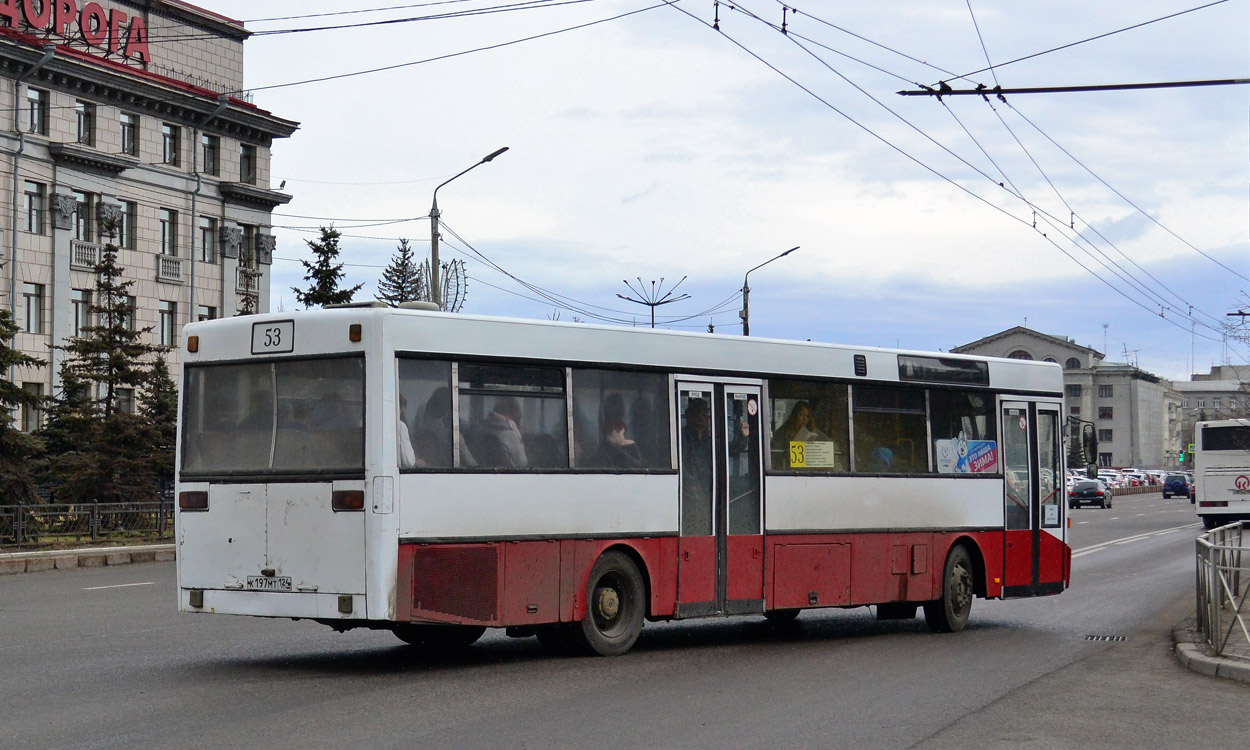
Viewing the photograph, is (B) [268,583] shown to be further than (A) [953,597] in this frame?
No

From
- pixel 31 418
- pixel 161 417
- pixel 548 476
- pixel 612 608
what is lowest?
pixel 612 608

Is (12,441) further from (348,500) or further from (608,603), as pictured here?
(348,500)

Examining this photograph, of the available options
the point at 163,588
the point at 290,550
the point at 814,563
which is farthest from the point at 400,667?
the point at 163,588

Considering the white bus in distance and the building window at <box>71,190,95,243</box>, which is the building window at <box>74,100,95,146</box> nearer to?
the building window at <box>71,190,95,243</box>

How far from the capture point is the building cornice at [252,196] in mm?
64875

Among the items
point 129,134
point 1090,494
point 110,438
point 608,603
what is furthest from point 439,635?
point 1090,494

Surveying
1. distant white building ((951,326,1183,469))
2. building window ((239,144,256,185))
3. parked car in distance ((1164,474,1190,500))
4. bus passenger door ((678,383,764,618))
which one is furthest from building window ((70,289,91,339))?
→ distant white building ((951,326,1183,469))

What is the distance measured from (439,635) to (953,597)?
226 inches

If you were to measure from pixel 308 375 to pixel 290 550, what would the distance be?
1303 mm

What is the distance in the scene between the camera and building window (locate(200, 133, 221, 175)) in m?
64.2

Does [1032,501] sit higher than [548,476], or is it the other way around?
[548,476]

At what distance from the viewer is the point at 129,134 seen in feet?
197

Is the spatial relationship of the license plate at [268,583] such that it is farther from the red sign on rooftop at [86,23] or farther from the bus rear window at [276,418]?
the red sign on rooftop at [86,23]

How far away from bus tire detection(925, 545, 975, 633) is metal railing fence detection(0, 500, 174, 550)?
18.0 meters
